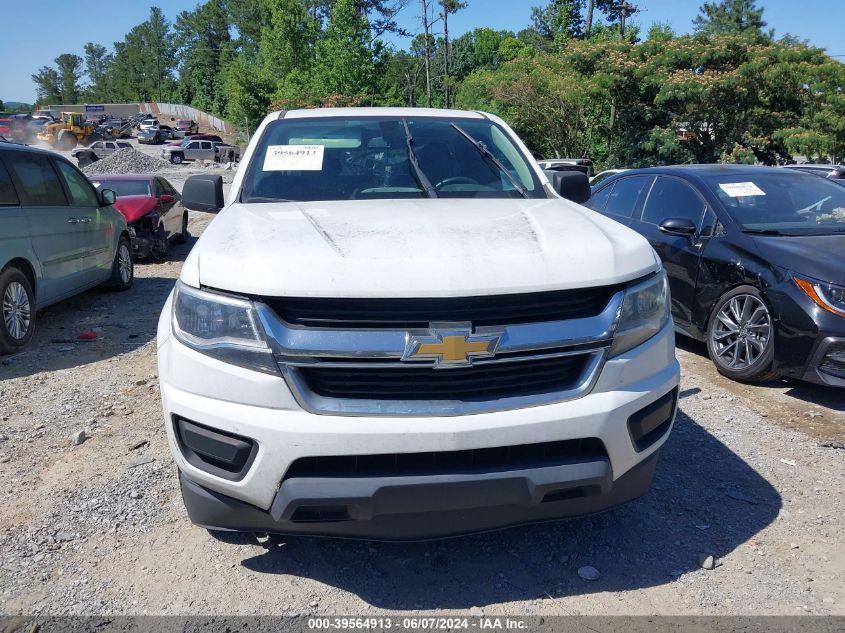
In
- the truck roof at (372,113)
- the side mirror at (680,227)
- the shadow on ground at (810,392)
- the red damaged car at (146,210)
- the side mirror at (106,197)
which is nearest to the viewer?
the truck roof at (372,113)

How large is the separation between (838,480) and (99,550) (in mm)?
3734

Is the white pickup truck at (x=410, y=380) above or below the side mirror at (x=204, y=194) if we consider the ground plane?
below

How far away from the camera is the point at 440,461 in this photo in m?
2.43

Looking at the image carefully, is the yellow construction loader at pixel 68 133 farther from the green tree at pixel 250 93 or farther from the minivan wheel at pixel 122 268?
the minivan wheel at pixel 122 268

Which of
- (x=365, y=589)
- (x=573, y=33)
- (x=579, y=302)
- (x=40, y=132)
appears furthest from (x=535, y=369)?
(x=40, y=132)

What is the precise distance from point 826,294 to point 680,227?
1.41 m

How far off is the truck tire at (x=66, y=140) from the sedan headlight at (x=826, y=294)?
5678 cm

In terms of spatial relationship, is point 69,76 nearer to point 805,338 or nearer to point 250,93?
point 250,93

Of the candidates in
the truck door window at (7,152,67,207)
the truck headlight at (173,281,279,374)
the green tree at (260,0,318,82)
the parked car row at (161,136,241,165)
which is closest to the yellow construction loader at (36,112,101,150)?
the parked car row at (161,136,241,165)

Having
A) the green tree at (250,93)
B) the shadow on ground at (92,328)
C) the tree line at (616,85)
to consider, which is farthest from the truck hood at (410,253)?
the green tree at (250,93)

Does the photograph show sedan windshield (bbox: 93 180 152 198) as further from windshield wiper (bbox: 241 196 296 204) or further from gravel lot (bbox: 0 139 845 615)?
windshield wiper (bbox: 241 196 296 204)

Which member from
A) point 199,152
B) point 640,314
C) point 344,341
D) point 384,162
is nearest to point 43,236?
point 384,162

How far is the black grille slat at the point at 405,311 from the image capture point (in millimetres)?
2395

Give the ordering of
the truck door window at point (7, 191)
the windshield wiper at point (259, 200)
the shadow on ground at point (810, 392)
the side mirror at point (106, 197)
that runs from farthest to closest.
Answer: the side mirror at point (106, 197)
the truck door window at point (7, 191)
the shadow on ground at point (810, 392)
the windshield wiper at point (259, 200)
